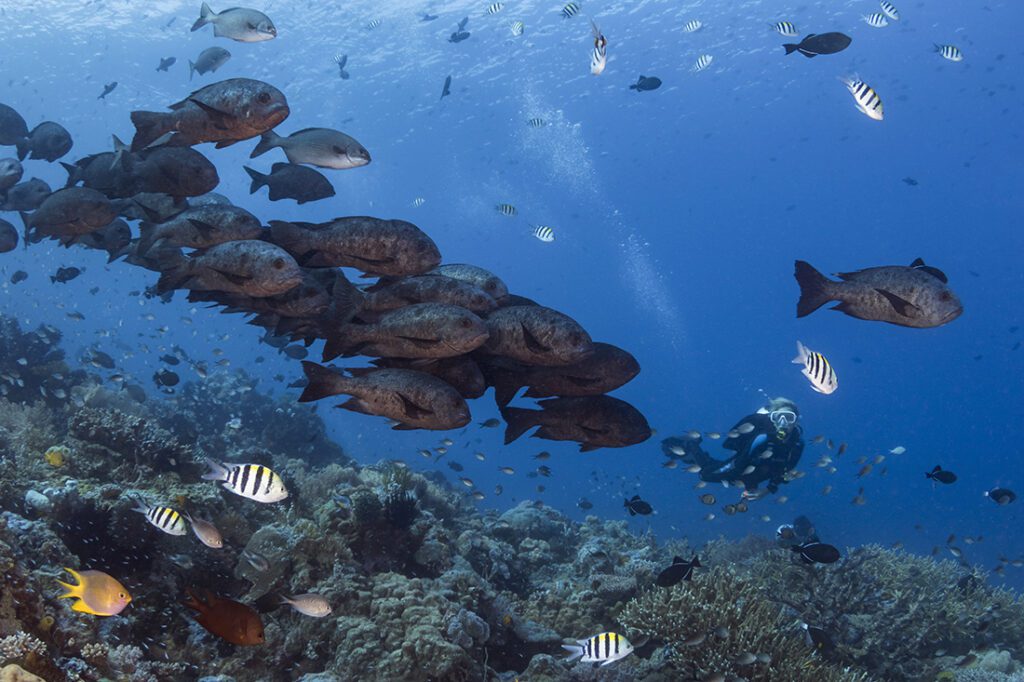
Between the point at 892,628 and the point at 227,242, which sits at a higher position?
the point at 227,242

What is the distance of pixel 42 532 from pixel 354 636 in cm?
304

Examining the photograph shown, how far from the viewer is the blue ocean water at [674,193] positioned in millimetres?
46562

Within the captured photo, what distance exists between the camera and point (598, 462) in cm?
7856

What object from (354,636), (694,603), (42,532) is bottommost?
(694,603)

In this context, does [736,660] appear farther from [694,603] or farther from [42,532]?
[42,532]

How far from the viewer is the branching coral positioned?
6.29 m

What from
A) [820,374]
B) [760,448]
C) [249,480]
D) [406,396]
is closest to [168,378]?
[249,480]

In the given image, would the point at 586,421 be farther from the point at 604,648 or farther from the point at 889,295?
the point at 889,295

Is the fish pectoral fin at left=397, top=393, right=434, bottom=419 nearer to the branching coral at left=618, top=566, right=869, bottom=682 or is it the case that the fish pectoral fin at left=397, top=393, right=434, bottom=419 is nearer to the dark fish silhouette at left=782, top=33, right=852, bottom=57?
the branching coral at left=618, top=566, right=869, bottom=682

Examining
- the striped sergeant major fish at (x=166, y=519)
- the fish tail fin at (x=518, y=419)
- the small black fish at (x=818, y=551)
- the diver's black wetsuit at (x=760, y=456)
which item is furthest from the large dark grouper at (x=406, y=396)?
the diver's black wetsuit at (x=760, y=456)

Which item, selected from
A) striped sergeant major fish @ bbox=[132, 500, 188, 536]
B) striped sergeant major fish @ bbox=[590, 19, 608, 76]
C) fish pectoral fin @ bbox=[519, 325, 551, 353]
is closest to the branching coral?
fish pectoral fin @ bbox=[519, 325, 551, 353]

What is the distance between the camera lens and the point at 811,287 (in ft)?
15.2

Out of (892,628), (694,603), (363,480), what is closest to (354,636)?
(694,603)

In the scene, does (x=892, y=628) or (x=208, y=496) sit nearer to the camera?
(x=208, y=496)
